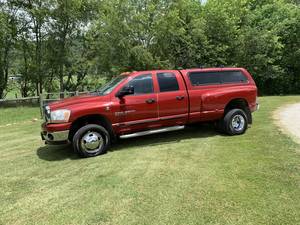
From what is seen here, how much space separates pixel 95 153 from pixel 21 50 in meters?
16.4

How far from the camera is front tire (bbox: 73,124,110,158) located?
6465mm

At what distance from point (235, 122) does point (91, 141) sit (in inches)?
150

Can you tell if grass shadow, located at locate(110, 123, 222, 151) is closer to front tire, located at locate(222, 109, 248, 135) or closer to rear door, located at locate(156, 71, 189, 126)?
front tire, located at locate(222, 109, 248, 135)

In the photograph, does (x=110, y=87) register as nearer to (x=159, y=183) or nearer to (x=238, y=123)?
(x=159, y=183)

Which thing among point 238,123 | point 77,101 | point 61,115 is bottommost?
point 238,123

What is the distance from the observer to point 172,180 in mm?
4953

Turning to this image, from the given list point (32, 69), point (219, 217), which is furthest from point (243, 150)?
point (32, 69)

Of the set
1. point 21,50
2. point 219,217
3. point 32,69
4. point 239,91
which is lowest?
point 219,217

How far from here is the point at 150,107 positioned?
7.14m

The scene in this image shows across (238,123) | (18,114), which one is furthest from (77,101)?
(18,114)

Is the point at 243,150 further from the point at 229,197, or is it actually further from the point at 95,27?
the point at 95,27

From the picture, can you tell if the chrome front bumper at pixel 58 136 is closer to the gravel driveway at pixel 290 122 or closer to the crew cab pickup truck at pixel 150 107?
the crew cab pickup truck at pixel 150 107

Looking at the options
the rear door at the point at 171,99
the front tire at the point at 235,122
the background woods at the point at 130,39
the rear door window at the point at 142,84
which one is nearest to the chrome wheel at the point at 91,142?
the rear door window at the point at 142,84

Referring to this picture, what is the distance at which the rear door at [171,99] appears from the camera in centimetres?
730
